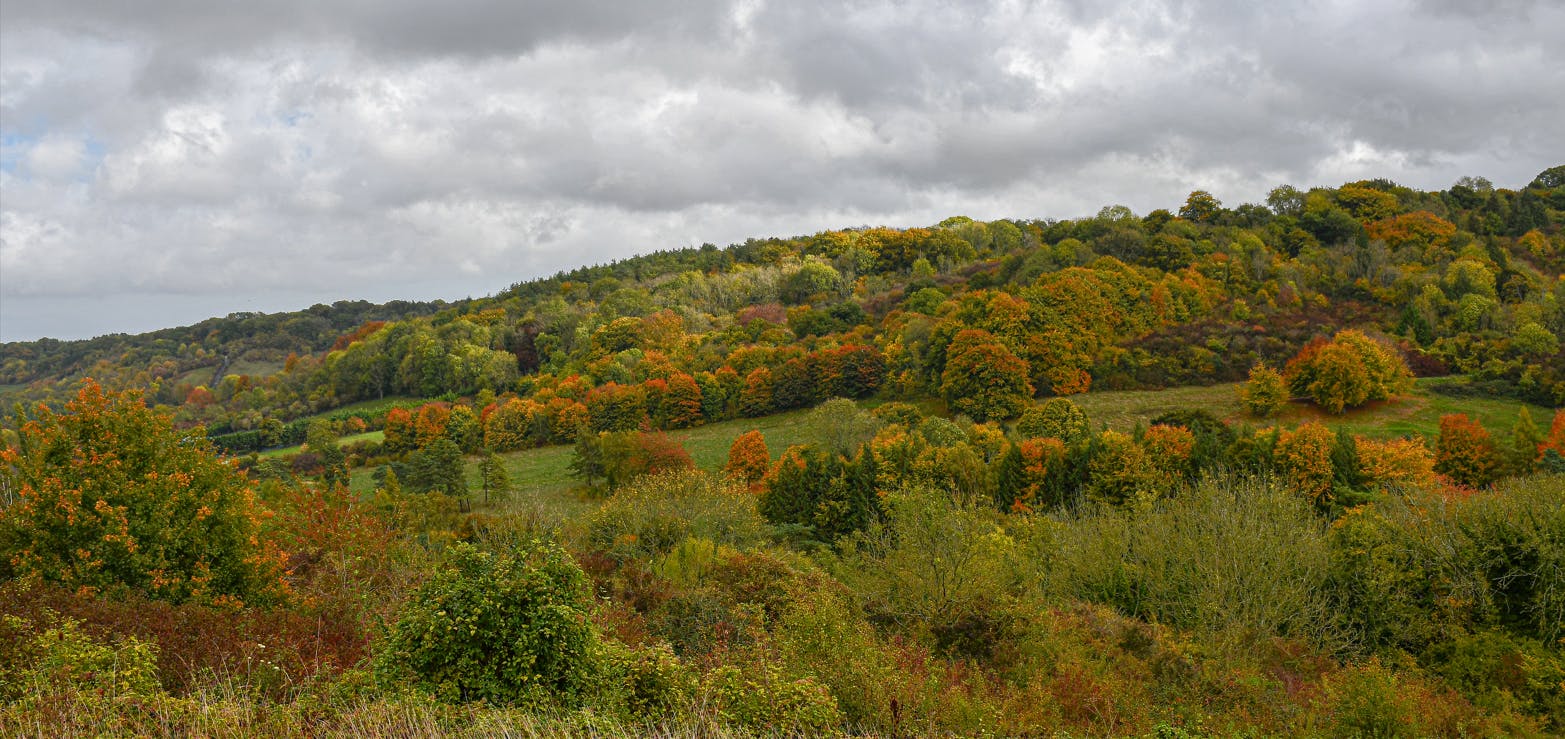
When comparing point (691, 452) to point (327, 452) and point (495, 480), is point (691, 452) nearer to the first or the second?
point (495, 480)

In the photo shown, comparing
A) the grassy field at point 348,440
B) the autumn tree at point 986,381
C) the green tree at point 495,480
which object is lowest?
the green tree at point 495,480

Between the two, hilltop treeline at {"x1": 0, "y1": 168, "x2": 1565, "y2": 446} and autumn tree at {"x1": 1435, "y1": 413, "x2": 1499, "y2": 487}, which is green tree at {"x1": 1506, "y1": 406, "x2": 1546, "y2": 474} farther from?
hilltop treeline at {"x1": 0, "y1": 168, "x2": 1565, "y2": 446}

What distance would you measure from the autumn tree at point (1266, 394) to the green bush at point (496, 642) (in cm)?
Answer: 6145

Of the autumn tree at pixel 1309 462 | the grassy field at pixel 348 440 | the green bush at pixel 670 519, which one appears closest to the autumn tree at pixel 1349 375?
the autumn tree at pixel 1309 462

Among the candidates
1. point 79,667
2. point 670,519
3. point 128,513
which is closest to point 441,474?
point 670,519

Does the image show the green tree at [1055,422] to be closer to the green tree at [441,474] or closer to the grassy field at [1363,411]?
the grassy field at [1363,411]

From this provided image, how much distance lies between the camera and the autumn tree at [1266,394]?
5881 cm

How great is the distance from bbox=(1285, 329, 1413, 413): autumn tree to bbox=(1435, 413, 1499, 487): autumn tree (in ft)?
42.4

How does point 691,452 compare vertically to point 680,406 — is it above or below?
below

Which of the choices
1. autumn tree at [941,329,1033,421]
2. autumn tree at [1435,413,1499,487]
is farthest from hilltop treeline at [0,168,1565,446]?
autumn tree at [1435,413,1499,487]

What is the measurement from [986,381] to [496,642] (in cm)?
5936

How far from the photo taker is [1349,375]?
5644 cm

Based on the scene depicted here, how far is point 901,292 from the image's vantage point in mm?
120750

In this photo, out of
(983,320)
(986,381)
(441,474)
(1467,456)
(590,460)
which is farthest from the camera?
(983,320)
